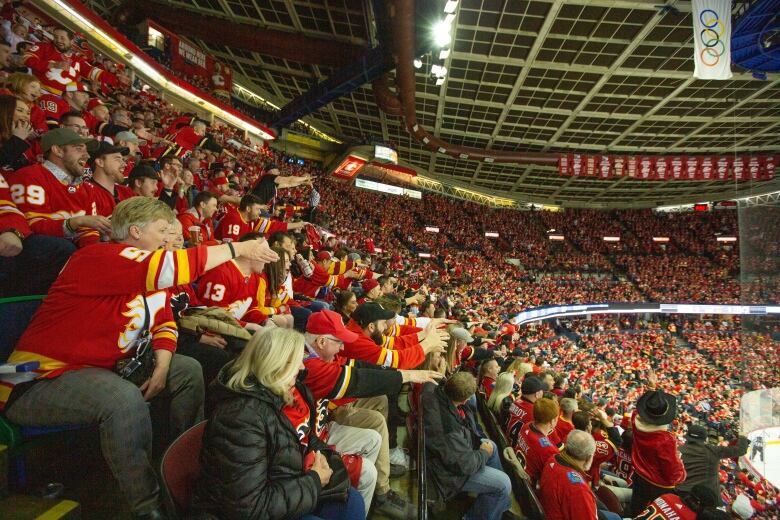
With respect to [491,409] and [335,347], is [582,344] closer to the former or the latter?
[491,409]

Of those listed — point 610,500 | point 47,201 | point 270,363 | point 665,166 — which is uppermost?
point 665,166

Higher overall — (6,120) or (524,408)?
(6,120)

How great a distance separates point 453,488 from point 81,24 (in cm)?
1374

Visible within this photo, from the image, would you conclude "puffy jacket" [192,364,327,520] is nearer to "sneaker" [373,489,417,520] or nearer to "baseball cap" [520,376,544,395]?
"sneaker" [373,489,417,520]

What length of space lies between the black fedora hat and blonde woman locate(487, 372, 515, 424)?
131cm

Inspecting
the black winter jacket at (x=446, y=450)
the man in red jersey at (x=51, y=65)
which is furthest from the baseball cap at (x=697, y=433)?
A: the man in red jersey at (x=51, y=65)

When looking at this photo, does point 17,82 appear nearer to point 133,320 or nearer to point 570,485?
point 133,320

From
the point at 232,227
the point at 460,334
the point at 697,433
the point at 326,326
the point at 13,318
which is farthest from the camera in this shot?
the point at 232,227

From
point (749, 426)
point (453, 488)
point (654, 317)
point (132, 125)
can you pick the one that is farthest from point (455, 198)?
point (453, 488)

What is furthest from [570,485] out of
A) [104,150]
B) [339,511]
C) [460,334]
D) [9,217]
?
[104,150]

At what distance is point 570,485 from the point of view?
93.1 inches

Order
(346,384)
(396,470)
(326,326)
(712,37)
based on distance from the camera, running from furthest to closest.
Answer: (712,37) → (396,470) → (326,326) → (346,384)

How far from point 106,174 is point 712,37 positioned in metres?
11.9

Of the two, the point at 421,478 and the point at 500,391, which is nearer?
the point at 421,478
